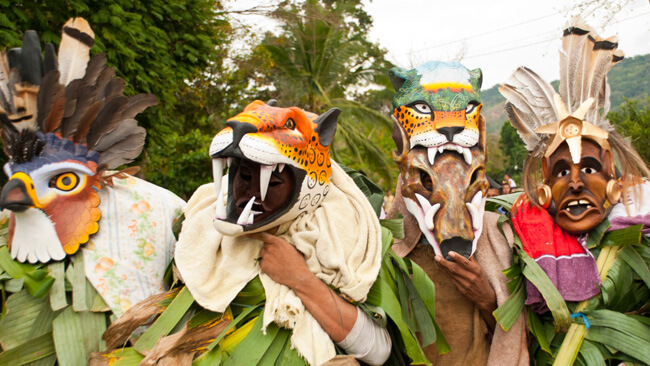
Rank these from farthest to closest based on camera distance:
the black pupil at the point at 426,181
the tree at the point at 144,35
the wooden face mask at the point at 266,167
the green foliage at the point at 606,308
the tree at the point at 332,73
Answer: the tree at the point at 332,73, the tree at the point at 144,35, the black pupil at the point at 426,181, the green foliage at the point at 606,308, the wooden face mask at the point at 266,167

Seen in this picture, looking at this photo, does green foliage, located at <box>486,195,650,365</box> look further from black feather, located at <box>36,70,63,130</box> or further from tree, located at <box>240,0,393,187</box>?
tree, located at <box>240,0,393,187</box>

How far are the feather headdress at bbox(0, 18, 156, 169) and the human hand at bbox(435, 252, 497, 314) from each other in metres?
1.36

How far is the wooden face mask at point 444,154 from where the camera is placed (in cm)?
217

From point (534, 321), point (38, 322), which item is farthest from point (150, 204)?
point (534, 321)

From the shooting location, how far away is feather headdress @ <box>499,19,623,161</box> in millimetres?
2283

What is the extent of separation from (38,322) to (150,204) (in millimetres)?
570

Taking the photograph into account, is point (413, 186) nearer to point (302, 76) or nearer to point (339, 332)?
point (339, 332)

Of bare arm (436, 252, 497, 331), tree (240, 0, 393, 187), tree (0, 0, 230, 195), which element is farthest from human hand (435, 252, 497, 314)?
tree (240, 0, 393, 187)

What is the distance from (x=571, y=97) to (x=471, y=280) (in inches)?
39.3

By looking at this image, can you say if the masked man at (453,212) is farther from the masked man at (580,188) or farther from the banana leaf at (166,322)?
the banana leaf at (166,322)

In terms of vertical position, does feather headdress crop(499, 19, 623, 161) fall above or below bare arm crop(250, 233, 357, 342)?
above

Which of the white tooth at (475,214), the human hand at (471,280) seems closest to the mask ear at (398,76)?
the white tooth at (475,214)

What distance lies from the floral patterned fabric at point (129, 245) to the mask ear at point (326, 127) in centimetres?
71

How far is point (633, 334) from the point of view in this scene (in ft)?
6.68
